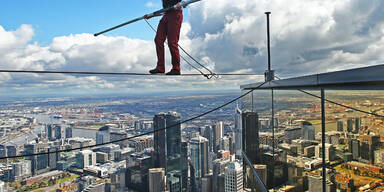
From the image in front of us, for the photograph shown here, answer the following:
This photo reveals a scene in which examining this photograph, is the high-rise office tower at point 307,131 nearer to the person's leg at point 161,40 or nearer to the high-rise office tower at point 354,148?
the high-rise office tower at point 354,148

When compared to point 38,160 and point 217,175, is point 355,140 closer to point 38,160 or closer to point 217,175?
point 217,175

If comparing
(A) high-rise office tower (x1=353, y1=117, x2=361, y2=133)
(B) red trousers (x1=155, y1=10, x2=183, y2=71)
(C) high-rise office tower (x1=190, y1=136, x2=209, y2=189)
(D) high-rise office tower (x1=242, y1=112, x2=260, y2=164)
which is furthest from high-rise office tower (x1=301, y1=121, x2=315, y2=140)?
(C) high-rise office tower (x1=190, y1=136, x2=209, y2=189)

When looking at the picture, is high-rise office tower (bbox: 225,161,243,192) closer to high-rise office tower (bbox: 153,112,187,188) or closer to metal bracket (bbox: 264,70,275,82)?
high-rise office tower (bbox: 153,112,187,188)

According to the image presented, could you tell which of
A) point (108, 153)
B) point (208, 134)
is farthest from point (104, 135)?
point (208, 134)

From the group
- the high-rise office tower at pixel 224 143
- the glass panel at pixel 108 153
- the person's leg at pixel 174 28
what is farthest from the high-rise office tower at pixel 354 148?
the high-rise office tower at pixel 224 143

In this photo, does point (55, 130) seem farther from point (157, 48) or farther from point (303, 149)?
point (303, 149)

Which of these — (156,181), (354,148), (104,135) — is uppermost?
(354,148)
